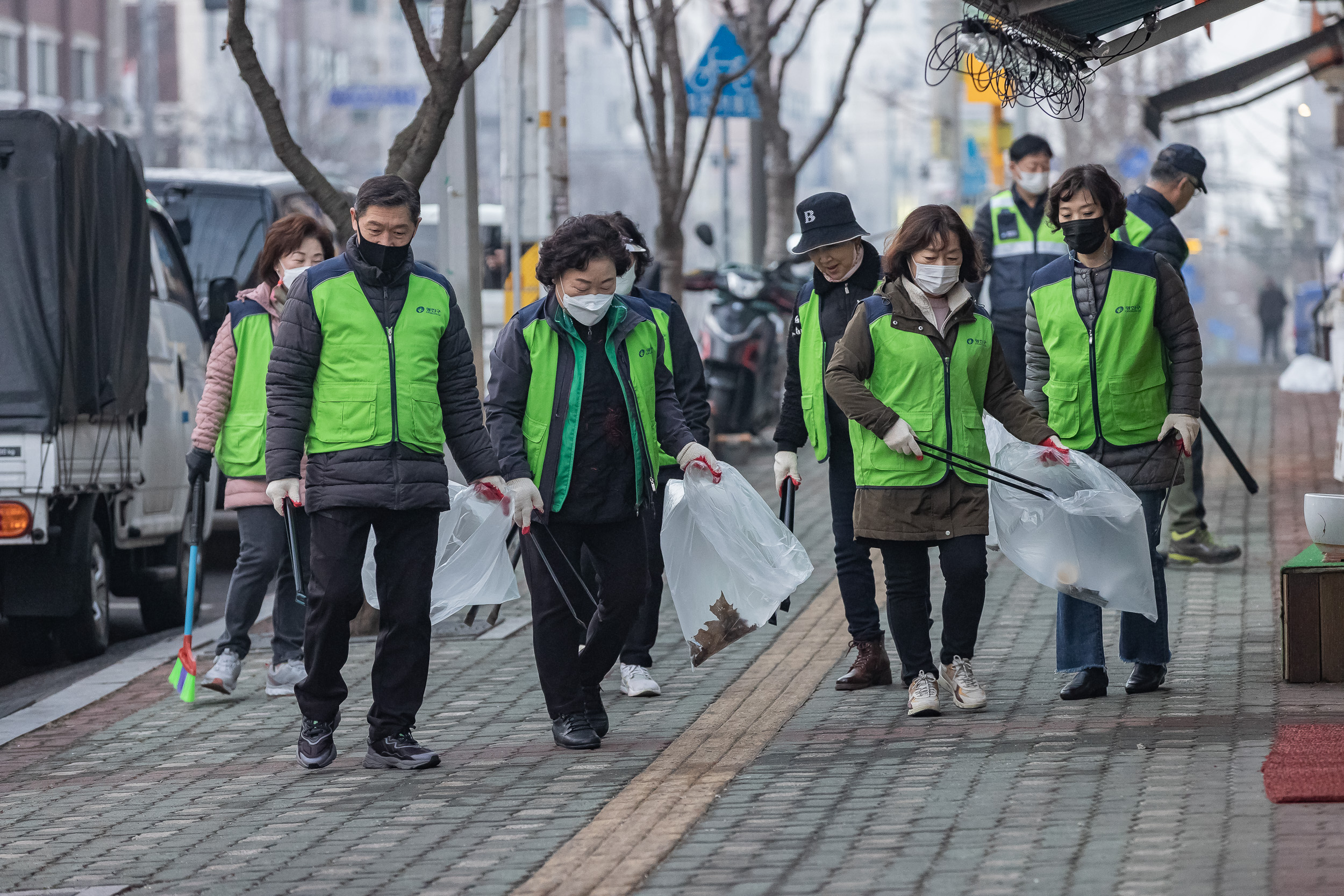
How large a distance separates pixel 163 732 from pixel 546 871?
2.80 metres

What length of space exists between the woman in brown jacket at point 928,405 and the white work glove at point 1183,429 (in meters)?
0.39

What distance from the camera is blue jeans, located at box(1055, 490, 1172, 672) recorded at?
698 cm

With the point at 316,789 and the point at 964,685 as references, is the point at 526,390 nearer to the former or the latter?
the point at 316,789

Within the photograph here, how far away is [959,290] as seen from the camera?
22.2 feet

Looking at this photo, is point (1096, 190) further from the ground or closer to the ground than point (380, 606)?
further from the ground

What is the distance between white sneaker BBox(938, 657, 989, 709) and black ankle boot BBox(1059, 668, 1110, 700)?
0.29 meters

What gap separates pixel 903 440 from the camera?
6.55 m

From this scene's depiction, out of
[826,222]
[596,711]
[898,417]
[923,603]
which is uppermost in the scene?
[826,222]

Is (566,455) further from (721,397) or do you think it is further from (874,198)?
(874,198)

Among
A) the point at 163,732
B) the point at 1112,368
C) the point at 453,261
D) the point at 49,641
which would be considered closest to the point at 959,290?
the point at 1112,368

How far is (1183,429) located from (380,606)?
273 cm

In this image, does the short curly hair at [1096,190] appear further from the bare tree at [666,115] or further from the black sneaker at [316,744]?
the bare tree at [666,115]

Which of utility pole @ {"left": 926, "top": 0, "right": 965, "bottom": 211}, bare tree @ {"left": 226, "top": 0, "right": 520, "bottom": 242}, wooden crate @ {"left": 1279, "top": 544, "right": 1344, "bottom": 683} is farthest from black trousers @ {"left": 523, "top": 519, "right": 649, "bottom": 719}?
utility pole @ {"left": 926, "top": 0, "right": 965, "bottom": 211}

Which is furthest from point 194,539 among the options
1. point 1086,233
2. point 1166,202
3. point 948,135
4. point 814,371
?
point 948,135
